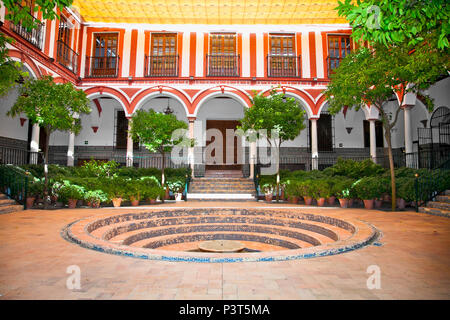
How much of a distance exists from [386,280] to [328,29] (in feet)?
48.3

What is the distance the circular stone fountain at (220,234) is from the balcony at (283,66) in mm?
9448

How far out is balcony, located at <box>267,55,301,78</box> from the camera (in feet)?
48.0

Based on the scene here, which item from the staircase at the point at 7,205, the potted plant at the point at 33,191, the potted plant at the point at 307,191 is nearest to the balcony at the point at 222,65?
the potted plant at the point at 307,191

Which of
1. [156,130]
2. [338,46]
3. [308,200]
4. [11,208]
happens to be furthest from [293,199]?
[338,46]

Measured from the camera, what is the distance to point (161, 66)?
14.7m

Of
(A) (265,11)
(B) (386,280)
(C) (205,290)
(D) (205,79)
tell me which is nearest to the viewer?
(C) (205,290)

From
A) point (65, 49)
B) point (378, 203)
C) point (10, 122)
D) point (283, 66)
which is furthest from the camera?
point (283, 66)

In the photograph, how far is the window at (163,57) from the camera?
1458cm

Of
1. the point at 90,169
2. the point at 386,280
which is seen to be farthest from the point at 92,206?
the point at 386,280

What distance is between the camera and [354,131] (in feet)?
53.5

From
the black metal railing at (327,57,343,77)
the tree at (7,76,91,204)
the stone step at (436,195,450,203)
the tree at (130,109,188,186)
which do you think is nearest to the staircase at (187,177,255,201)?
the tree at (130,109,188,186)

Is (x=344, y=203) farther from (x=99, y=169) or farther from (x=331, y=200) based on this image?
(x=99, y=169)

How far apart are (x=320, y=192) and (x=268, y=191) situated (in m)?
1.96
